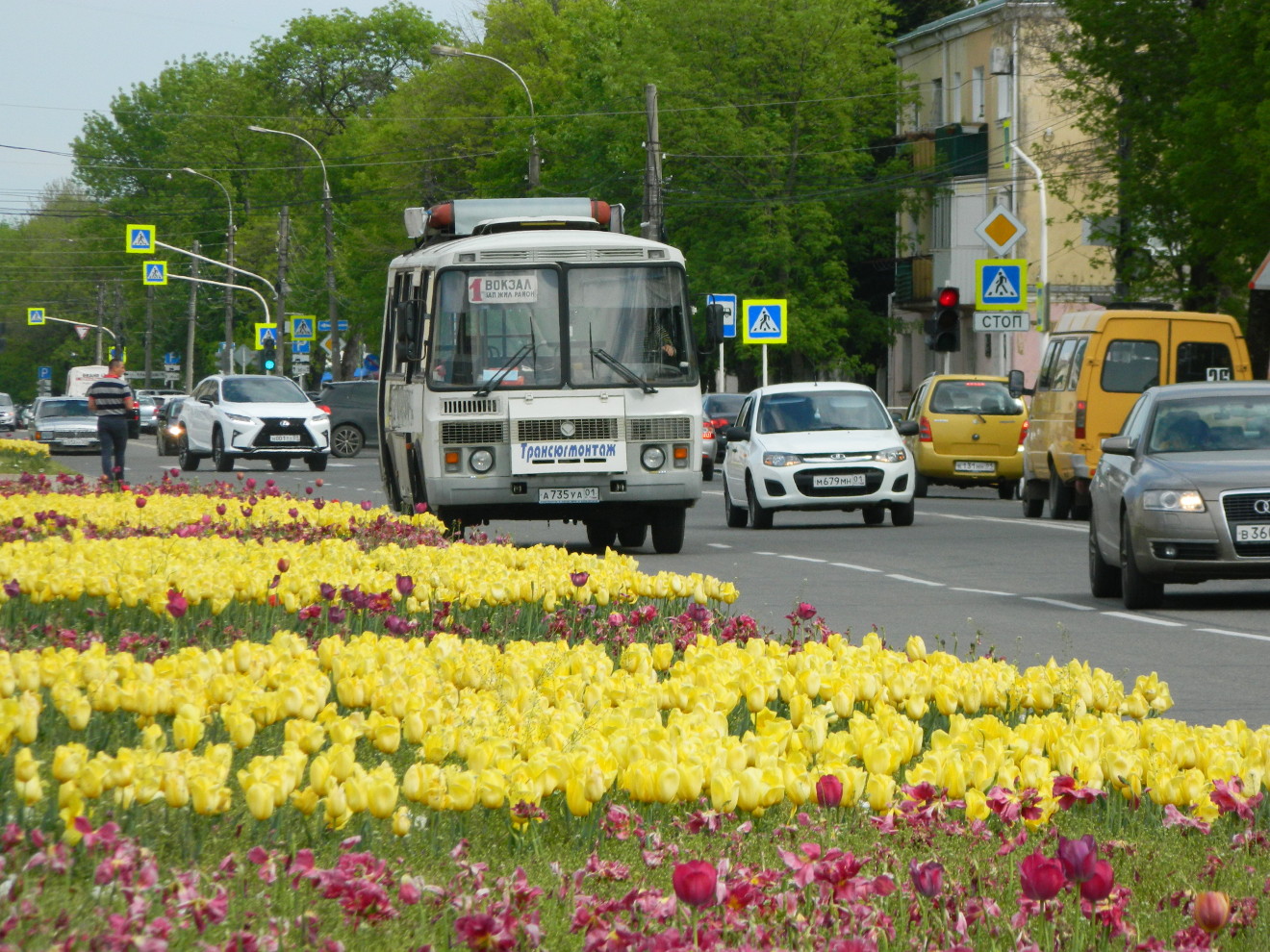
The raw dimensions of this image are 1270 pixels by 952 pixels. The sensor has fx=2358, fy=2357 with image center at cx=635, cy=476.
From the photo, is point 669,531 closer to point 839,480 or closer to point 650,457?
point 650,457

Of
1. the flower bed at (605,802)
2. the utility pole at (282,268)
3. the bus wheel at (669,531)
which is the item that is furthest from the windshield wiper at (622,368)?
the utility pole at (282,268)

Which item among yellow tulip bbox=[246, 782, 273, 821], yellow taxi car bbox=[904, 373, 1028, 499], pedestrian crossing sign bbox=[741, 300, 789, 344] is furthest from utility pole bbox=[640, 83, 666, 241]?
yellow tulip bbox=[246, 782, 273, 821]

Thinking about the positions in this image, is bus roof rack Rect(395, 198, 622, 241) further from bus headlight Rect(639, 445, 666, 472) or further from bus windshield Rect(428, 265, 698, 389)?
bus headlight Rect(639, 445, 666, 472)

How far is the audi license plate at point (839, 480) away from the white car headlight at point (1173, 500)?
10.8 meters

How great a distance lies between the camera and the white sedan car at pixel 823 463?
1040 inches

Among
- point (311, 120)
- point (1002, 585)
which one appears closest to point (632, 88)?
point (311, 120)

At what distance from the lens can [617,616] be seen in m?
9.65

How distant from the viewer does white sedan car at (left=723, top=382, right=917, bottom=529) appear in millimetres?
26406

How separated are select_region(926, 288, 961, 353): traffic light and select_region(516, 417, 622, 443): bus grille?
1180 cm

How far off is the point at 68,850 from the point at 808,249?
201 feet

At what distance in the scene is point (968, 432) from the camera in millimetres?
35750

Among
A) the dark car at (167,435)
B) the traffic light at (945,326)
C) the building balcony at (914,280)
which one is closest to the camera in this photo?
the traffic light at (945,326)

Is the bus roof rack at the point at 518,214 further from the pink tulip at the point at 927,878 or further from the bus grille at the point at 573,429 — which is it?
the pink tulip at the point at 927,878

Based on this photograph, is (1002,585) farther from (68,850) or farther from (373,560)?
(68,850)
